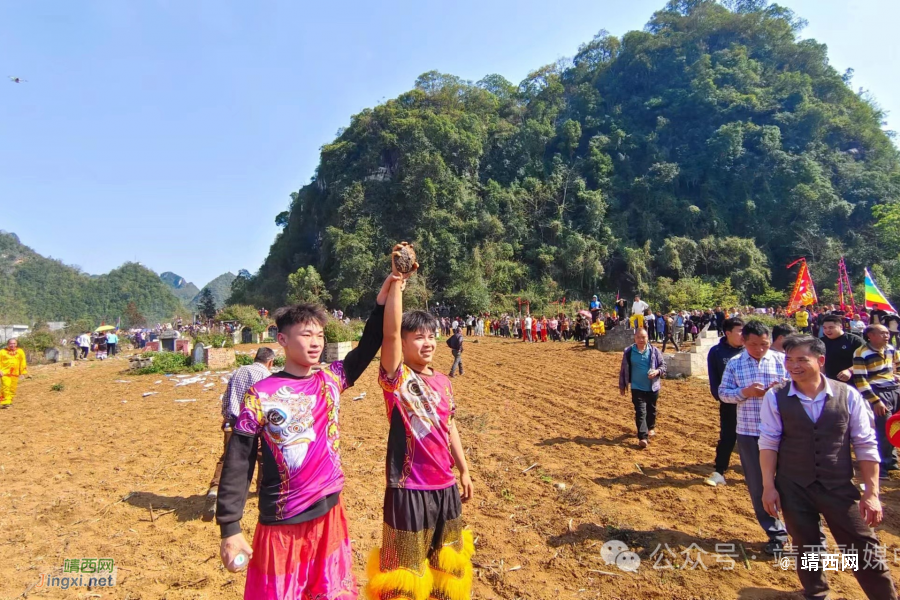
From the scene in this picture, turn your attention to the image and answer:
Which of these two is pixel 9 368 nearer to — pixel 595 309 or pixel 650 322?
pixel 595 309

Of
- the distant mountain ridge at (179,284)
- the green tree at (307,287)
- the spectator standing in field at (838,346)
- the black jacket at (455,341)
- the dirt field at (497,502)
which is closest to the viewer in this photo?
the dirt field at (497,502)

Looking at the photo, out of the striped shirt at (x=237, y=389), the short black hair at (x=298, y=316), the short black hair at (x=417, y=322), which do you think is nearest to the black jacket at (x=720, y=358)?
the short black hair at (x=417, y=322)

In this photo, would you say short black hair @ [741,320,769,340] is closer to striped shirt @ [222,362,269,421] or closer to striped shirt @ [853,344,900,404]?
striped shirt @ [853,344,900,404]

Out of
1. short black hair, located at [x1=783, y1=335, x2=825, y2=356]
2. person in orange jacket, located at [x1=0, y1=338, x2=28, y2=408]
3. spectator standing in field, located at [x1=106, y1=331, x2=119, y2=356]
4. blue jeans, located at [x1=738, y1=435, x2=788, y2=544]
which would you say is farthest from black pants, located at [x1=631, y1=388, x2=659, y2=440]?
spectator standing in field, located at [x1=106, y1=331, x2=119, y2=356]

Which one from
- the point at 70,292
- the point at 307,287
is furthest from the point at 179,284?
the point at 307,287

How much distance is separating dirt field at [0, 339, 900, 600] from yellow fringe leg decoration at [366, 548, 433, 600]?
1.29m

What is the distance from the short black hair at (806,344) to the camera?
2.68 metres

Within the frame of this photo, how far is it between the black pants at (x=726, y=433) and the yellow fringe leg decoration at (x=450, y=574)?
3.52m

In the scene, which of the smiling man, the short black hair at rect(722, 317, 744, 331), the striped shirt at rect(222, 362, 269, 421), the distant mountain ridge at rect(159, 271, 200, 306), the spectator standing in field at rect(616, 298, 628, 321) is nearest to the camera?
the smiling man

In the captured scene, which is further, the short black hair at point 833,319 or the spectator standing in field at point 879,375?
the short black hair at point 833,319

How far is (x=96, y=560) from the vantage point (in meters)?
3.73

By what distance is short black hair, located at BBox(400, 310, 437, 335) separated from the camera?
2.40 metres

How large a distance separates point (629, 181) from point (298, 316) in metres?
48.5

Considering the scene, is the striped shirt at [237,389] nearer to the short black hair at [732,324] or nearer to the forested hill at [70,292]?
the short black hair at [732,324]
